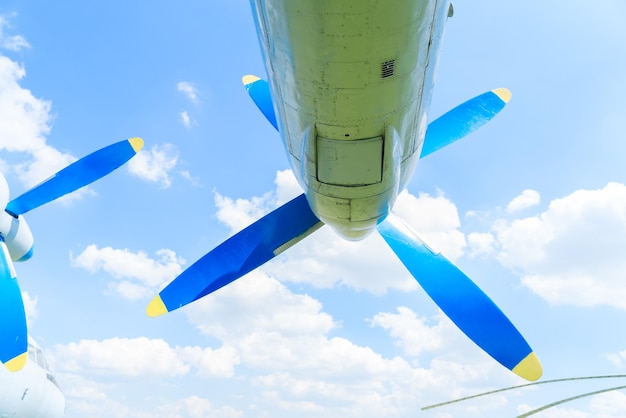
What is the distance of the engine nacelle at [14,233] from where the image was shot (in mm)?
12469

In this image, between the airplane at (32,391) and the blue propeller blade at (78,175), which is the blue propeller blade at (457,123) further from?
the airplane at (32,391)

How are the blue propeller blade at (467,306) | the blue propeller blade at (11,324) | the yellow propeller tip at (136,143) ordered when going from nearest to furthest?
the blue propeller blade at (467,306) < the blue propeller blade at (11,324) < the yellow propeller tip at (136,143)

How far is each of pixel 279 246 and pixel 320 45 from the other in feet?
22.8

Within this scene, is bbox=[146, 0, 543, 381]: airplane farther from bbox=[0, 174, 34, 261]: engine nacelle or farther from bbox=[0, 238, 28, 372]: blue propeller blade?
bbox=[0, 174, 34, 261]: engine nacelle

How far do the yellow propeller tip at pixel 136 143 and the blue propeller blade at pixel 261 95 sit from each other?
11.6ft

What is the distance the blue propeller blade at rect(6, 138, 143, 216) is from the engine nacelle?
12.8 inches

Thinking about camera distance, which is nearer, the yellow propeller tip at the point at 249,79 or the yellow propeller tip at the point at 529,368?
the yellow propeller tip at the point at 529,368

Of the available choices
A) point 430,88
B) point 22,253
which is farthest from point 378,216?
point 22,253

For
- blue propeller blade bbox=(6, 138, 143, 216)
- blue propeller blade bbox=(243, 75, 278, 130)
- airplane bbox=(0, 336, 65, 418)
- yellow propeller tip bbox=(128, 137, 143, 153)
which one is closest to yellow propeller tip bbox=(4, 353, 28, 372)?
airplane bbox=(0, 336, 65, 418)

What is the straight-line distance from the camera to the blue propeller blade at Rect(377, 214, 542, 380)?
9.23 metres

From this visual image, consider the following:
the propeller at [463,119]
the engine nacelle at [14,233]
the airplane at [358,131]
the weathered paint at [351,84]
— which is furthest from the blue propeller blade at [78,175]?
the weathered paint at [351,84]

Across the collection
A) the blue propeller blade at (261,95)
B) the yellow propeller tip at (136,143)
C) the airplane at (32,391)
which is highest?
the blue propeller blade at (261,95)

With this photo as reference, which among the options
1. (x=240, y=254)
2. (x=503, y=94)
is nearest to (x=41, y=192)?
(x=240, y=254)

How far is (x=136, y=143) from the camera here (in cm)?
1284
